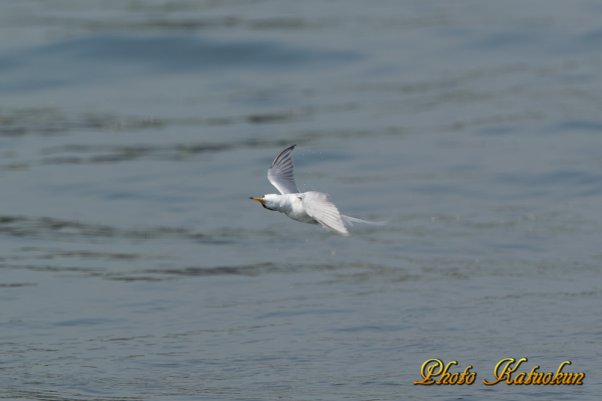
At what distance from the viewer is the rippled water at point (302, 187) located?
1242 centimetres

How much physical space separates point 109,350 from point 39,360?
66cm

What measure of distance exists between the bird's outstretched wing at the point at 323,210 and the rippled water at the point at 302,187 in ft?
8.03

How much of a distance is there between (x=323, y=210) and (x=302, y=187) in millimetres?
8910

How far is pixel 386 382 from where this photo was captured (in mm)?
11547

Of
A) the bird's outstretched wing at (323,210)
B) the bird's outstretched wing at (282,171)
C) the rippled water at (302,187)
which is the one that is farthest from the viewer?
the rippled water at (302,187)

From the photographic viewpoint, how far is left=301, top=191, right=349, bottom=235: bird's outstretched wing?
29.5 ft

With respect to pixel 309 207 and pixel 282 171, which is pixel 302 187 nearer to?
pixel 282 171

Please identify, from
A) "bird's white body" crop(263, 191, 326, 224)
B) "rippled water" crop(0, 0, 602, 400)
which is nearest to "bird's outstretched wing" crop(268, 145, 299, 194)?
"bird's white body" crop(263, 191, 326, 224)

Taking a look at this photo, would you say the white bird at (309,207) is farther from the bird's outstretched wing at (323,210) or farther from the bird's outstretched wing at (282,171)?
the bird's outstretched wing at (282,171)

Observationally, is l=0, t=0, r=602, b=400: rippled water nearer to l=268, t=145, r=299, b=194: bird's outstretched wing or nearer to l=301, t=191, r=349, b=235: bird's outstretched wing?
l=268, t=145, r=299, b=194: bird's outstretched wing

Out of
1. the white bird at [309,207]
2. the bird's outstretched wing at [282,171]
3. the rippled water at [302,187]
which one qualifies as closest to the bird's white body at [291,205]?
the white bird at [309,207]

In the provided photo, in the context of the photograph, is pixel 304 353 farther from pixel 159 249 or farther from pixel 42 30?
pixel 42 30

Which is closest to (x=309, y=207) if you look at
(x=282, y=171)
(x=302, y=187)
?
(x=282, y=171)

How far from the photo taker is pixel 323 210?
9.19m
